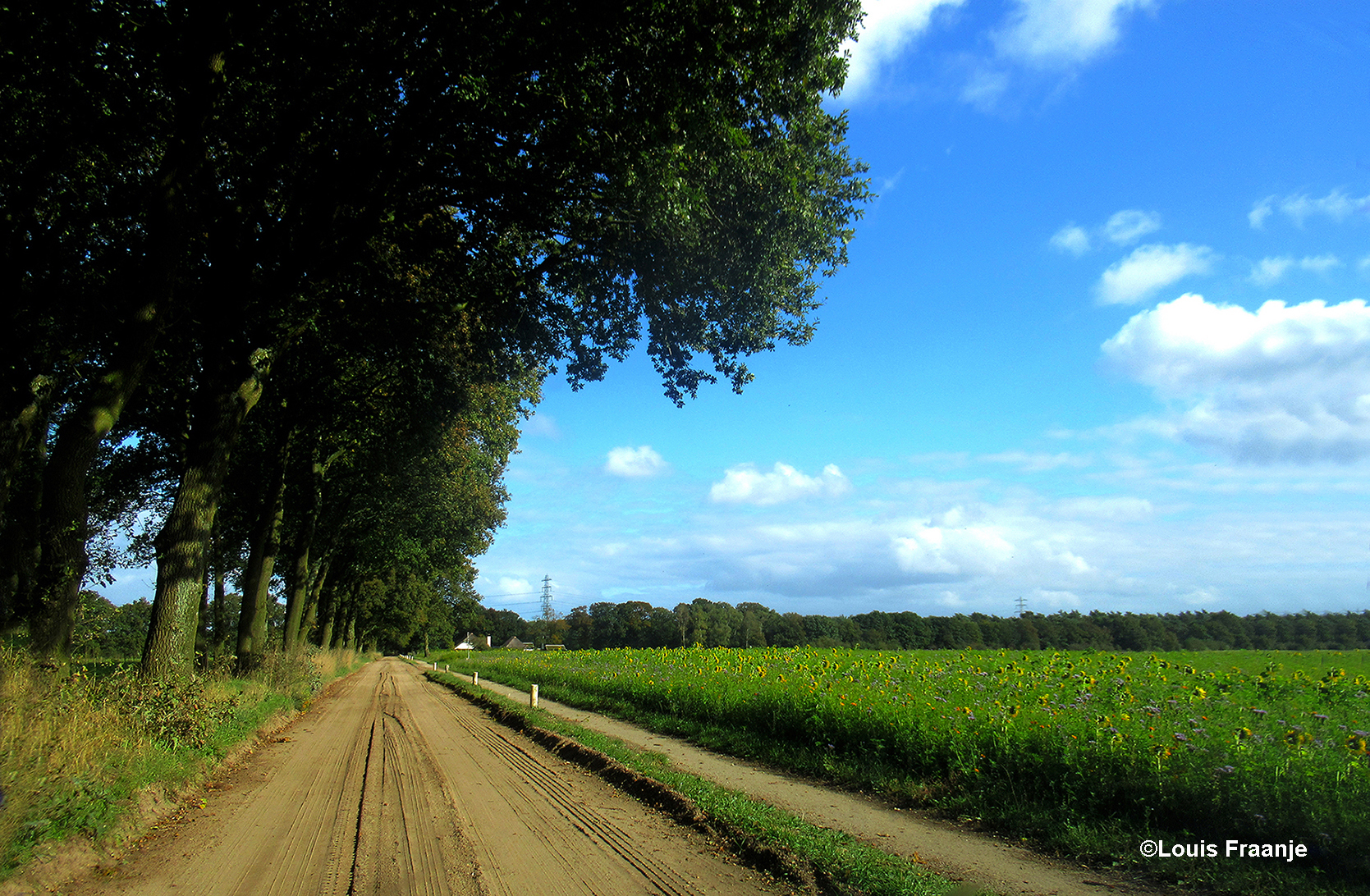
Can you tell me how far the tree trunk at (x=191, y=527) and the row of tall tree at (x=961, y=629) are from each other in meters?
18.0

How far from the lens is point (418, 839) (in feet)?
21.7

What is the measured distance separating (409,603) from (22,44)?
6137 centimetres

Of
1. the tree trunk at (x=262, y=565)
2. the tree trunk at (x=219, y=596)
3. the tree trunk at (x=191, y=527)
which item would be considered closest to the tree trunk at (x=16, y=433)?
the tree trunk at (x=191, y=527)

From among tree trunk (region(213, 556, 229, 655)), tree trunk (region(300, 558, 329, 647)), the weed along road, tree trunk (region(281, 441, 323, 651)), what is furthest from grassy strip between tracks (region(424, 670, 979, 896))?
tree trunk (region(300, 558, 329, 647))

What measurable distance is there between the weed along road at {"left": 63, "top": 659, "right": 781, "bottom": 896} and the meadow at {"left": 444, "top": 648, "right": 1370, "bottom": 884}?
10.7 ft

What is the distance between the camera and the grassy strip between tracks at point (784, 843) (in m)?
5.24

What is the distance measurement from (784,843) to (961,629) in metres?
42.0

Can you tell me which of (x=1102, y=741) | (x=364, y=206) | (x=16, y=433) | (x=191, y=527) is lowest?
(x=1102, y=741)

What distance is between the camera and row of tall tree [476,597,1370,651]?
1353 centimetres

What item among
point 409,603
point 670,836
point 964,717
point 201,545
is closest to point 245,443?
point 201,545

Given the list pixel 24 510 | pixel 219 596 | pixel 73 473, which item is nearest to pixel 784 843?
pixel 73 473

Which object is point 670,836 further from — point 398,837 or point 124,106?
point 124,106

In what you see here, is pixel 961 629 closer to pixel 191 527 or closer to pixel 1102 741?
pixel 1102 741

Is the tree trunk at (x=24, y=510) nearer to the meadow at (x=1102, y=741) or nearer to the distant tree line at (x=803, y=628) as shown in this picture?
the distant tree line at (x=803, y=628)
